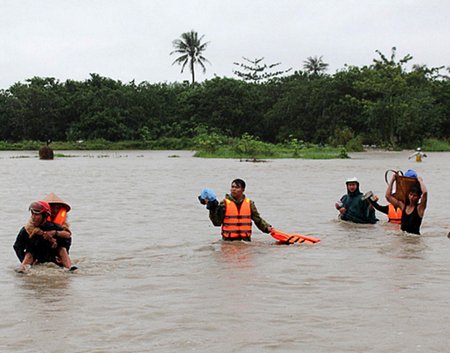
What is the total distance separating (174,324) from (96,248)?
520cm

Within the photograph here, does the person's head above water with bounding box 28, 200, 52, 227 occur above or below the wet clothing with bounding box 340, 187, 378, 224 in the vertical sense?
above

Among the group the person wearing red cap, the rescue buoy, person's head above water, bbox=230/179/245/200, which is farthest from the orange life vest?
the person wearing red cap

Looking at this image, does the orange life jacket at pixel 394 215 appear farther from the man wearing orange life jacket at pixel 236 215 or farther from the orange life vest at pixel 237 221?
Answer: the orange life vest at pixel 237 221

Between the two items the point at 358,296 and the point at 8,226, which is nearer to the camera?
the point at 358,296

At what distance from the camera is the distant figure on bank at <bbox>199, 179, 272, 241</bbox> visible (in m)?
10.6

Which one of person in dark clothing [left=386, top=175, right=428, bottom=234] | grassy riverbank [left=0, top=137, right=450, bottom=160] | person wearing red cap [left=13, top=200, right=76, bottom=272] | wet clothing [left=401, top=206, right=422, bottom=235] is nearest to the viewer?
person wearing red cap [left=13, top=200, right=76, bottom=272]

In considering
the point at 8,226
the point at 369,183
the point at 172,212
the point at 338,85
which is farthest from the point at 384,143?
the point at 8,226

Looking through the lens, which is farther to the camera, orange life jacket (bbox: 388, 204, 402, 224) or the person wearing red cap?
orange life jacket (bbox: 388, 204, 402, 224)

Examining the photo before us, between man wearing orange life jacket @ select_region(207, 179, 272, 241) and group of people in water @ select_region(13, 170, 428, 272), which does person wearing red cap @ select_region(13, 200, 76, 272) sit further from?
man wearing orange life jacket @ select_region(207, 179, 272, 241)

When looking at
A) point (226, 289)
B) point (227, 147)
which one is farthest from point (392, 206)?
point (227, 147)

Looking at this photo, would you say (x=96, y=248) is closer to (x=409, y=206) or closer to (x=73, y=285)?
(x=73, y=285)

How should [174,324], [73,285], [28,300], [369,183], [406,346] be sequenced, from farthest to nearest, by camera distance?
[369,183] → [73,285] → [28,300] → [174,324] → [406,346]

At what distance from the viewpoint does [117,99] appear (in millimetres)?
68188

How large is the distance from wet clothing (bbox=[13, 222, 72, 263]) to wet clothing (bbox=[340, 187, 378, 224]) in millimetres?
6248
